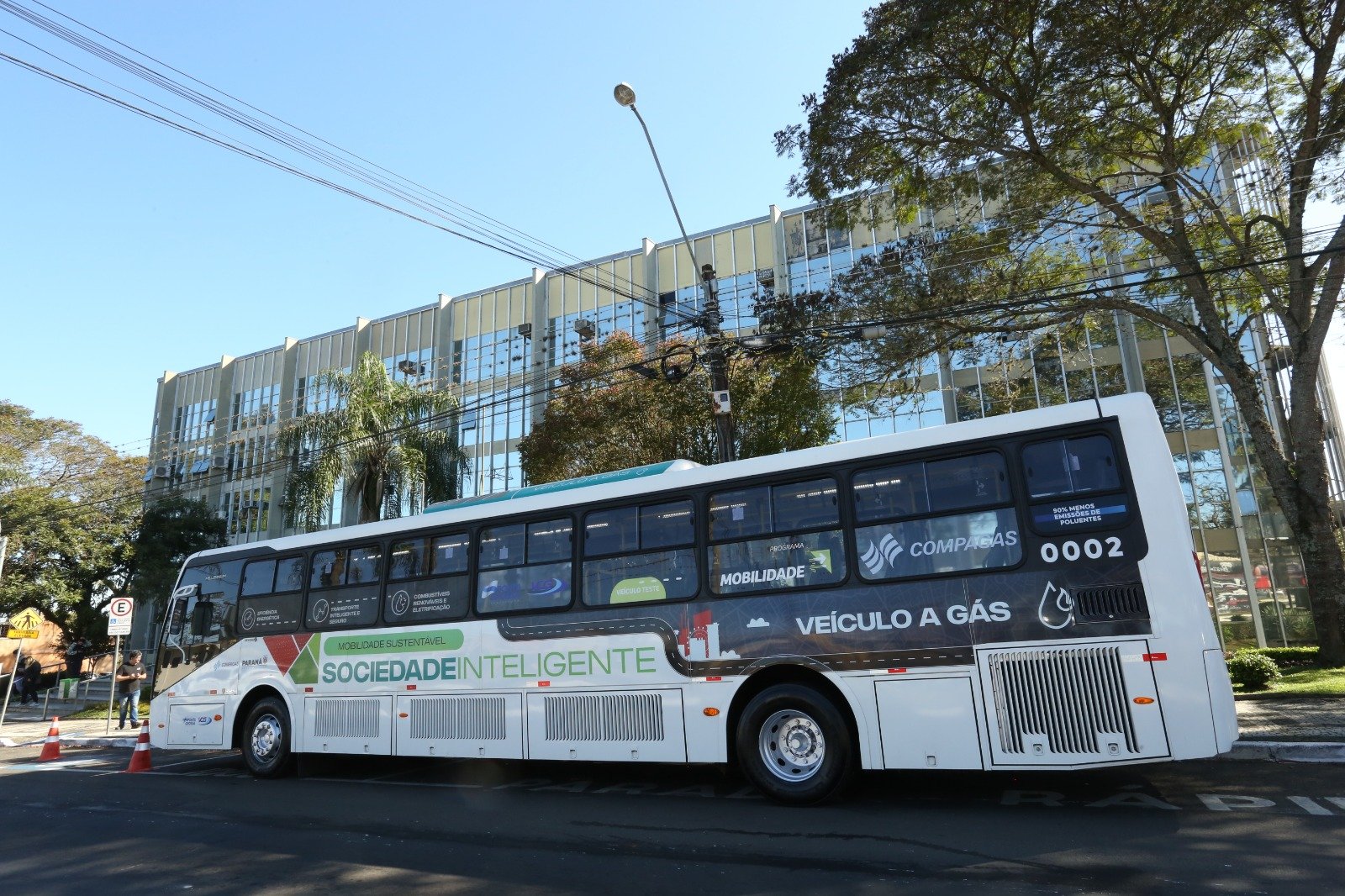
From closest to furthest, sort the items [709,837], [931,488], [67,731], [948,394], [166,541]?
1. [709,837]
2. [931,488]
3. [67,731]
4. [948,394]
5. [166,541]

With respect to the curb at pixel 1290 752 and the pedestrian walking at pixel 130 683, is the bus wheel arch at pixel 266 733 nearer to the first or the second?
the pedestrian walking at pixel 130 683

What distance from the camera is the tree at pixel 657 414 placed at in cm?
1859

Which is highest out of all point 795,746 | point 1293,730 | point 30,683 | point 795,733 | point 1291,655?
point 30,683

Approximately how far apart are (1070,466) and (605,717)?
5.25 meters

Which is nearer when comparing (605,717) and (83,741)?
(605,717)

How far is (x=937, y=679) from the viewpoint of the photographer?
7.33 m

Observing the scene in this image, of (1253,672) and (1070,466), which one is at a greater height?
(1070,466)

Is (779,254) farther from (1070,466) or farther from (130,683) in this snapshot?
(1070,466)

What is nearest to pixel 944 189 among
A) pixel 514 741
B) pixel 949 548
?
pixel 949 548

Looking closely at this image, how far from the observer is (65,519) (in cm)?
3300

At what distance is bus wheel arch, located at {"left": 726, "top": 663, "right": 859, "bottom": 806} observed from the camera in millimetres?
7641

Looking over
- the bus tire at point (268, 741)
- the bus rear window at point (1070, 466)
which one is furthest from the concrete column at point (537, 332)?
the bus rear window at point (1070, 466)

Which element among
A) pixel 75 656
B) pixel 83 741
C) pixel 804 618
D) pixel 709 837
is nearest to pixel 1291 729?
pixel 804 618

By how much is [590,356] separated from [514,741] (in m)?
13.6
